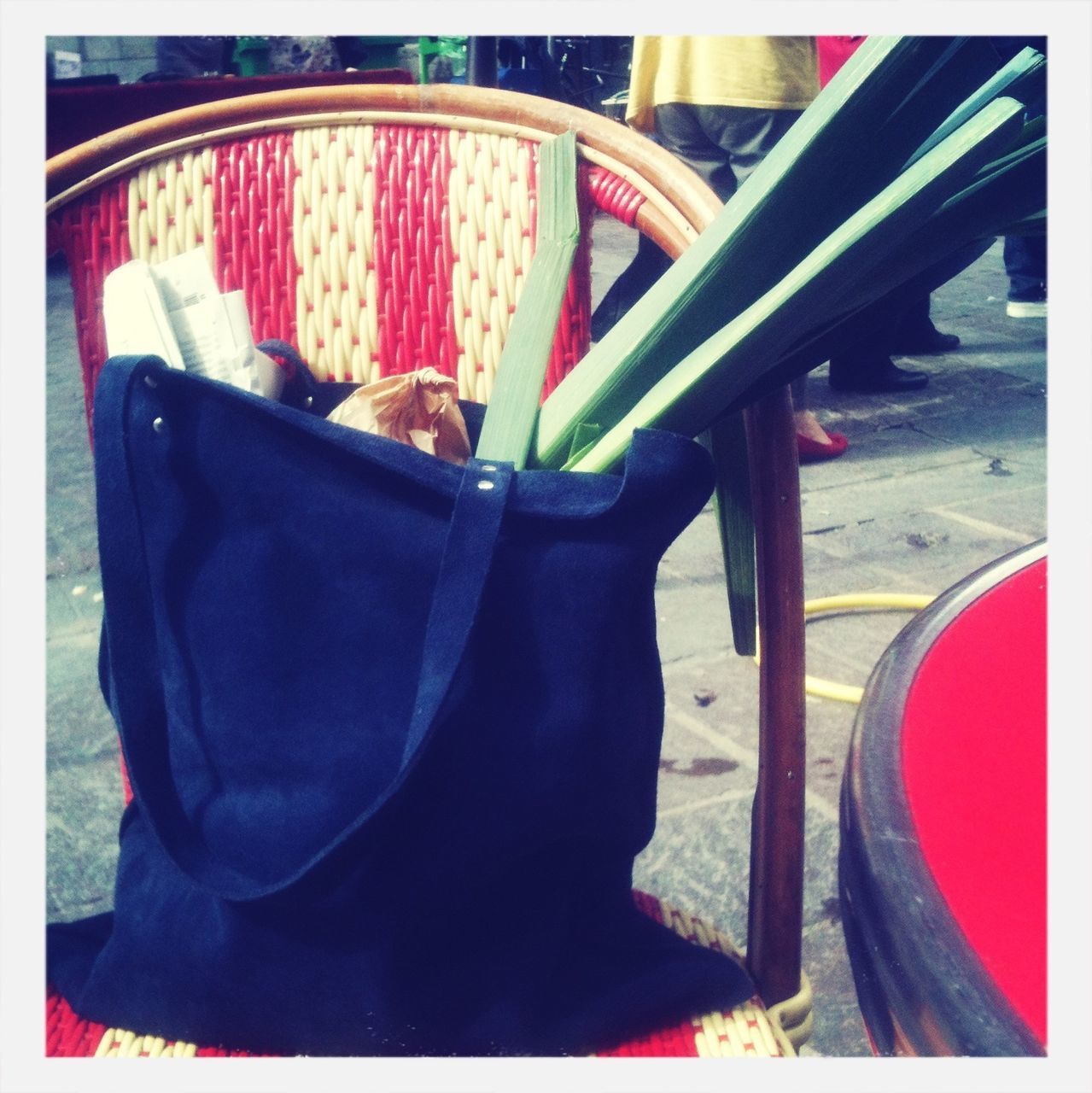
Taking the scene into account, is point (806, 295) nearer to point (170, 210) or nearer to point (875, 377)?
point (170, 210)

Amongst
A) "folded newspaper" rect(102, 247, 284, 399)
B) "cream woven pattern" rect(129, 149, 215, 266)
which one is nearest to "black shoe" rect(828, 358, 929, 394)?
"cream woven pattern" rect(129, 149, 215, 266)

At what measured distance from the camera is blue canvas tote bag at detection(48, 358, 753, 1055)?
0.61m

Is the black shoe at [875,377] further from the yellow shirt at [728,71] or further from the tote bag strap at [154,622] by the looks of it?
the tote bag strap at [154,622]

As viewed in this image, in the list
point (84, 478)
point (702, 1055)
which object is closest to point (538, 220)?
point (702, 1055)

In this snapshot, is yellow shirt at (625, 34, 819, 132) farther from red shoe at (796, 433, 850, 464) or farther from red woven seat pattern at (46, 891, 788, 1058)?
red woven seat pattern at (46, 891, 788, 1058)

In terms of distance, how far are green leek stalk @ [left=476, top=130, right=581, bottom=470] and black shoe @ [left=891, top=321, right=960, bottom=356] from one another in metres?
3.28

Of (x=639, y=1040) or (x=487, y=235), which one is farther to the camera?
(x=487, y=235)

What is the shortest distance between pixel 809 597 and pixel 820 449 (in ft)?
2.70

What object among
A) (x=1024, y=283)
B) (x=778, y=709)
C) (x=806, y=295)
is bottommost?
(x=778, y=709)

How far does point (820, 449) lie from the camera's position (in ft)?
9.75

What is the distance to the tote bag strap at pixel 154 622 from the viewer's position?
587 millimetres

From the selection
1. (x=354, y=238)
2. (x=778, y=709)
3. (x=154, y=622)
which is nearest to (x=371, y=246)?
(x=354, y=238)

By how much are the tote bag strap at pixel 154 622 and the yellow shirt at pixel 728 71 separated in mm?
2002
